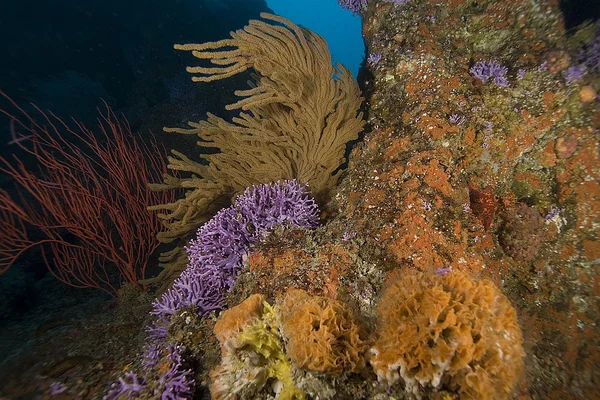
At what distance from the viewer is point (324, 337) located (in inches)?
64.1

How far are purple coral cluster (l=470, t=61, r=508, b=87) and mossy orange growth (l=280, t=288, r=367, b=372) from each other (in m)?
3.02

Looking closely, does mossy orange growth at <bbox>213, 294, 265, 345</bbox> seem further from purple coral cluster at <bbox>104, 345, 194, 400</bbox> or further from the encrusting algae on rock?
purple coral cluster at <bbox>104, 345, 194, 400</bbox>

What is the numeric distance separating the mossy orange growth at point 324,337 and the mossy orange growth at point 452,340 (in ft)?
0.47

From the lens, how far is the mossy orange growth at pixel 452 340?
1.33 metres

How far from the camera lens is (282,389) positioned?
1.75m

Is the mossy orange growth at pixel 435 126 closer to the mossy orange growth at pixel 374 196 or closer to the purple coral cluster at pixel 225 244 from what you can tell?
the mossy orange growth at pixel 374 196

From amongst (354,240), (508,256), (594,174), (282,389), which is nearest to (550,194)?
(594,174)

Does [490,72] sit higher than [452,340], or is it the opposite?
[490,72]

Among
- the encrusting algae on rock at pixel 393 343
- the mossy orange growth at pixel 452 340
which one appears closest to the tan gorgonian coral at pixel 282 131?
the encrusting algae on rock at pixel 393 343

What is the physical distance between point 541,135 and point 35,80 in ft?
53.9

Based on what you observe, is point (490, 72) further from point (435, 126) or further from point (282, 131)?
point (282, 131)

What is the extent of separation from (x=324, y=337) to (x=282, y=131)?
2606 mm

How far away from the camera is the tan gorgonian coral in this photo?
3.35 meters

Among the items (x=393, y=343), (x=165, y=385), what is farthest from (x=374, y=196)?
(x=165, y=385)
